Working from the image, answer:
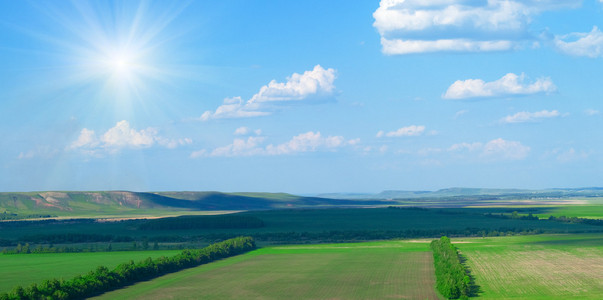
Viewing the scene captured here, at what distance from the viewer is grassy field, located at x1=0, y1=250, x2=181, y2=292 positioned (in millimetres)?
68312

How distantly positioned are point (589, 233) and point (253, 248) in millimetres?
55308

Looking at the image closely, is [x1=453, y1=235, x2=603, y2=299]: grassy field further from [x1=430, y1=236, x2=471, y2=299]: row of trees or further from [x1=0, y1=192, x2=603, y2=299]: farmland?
[x1=430, y1=236, x2=471, y2=299]: row of trees

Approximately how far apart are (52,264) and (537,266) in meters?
50.6

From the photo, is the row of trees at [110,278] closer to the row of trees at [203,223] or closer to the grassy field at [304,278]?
the grassy field at [304,278]

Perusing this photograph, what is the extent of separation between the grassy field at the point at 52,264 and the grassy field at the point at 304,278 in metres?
10.1

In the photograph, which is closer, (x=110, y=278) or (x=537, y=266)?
(x=110, y=278)

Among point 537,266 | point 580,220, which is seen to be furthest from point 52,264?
point 580,220

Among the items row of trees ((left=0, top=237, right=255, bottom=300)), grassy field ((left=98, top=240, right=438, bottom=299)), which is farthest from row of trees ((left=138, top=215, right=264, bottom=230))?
row of trees ((left=0, top=237, right=255, bottom=300))

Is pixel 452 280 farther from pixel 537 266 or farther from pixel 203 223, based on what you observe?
pixel 203 223

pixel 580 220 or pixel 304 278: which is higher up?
pixel 580 220

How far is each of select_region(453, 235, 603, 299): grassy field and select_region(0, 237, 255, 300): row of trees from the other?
94.3ft

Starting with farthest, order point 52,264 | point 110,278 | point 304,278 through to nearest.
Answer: point 52,264 < point 304,278 < point 110,278

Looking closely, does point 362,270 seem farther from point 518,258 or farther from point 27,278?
point 27,278

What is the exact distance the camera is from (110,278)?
62.1m
